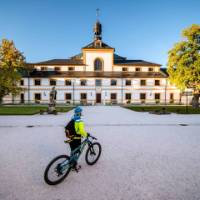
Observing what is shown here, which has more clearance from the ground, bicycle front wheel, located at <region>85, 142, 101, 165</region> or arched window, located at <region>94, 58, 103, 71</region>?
arched window, located at <region>94, 58, 103, 71</region>

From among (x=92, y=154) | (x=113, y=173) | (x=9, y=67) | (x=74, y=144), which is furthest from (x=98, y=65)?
(x=113, y=173)

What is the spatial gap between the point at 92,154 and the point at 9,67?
32777mm

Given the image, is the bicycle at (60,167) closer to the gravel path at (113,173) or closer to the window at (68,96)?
the gravel path at (113,173)

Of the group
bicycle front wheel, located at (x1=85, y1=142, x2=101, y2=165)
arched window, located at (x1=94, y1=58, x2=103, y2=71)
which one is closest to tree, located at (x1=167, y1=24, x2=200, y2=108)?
arched window, located at (x1=94, y1=58, x2=103, y2=71)

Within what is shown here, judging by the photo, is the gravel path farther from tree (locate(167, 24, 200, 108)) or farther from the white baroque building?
the white baroque building

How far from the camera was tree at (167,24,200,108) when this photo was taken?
2608 cm

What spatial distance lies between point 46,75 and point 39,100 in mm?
6352

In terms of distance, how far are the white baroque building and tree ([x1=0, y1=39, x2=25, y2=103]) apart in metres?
4.39

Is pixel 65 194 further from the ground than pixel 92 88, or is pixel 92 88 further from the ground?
pixel 92 88

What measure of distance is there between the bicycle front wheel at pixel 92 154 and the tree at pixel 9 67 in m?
27.4

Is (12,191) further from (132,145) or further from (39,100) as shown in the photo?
(39,100)

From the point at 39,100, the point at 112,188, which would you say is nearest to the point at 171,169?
the point at 112,188

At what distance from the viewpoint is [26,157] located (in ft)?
18.1

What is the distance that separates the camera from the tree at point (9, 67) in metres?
27.5
